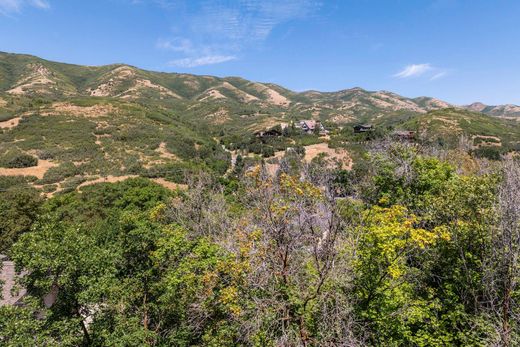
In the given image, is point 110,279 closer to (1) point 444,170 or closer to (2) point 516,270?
(2) point 516,270

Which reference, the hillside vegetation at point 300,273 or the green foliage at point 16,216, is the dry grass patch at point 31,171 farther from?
the hillside vegetation at point 300,273

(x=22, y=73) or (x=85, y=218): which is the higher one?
(x=22, y=73)

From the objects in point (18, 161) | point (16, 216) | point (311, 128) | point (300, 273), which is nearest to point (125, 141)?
point (18, 161)

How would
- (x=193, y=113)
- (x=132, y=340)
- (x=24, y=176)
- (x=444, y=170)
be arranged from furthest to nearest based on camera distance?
(x=193, y=113) < (x=24, y=176) < (x=444, y=170) < (x=132, y=340)

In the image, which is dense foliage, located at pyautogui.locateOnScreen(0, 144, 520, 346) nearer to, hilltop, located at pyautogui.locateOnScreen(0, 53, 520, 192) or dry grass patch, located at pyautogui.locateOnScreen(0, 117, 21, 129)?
hilltop, located at pyautogui.locateOnScreen(0, 53, 520, 192)

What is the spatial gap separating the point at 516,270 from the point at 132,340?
13.6 metres

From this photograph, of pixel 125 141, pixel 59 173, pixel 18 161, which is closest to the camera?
pixel 59 173

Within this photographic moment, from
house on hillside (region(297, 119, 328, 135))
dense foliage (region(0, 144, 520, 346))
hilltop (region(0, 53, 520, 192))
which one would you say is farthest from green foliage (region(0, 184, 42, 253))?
house on hillside (region(297, 119, 328, 135))

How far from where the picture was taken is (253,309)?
10742 mm

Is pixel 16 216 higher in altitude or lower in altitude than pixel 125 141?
lower

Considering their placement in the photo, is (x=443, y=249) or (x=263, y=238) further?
(x=443, y=249)

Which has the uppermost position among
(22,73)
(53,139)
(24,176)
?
(22,73)

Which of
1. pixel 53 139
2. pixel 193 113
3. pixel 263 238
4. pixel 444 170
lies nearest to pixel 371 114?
pixel 193 113

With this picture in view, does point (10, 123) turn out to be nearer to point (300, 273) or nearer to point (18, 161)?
point (18, 161)
